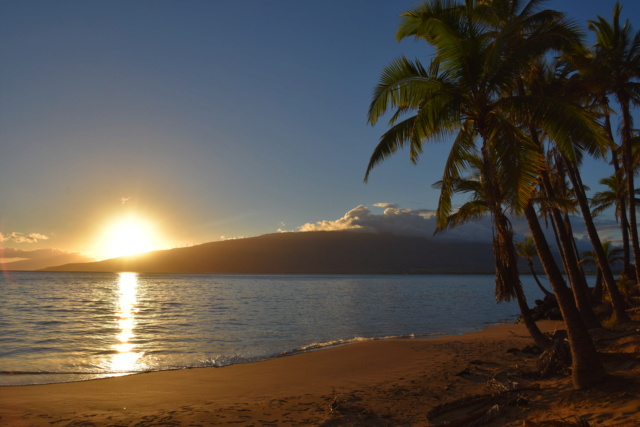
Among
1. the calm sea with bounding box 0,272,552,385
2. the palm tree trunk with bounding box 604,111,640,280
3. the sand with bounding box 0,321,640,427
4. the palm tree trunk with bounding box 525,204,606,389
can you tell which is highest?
the palm tree trunk with bounding box 604,111,640,280

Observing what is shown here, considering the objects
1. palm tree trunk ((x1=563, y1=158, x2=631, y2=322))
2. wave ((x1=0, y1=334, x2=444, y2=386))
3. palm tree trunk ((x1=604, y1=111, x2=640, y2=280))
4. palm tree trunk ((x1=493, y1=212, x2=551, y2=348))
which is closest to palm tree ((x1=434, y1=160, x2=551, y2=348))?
palm tree trunk ((x1=493, y1=212, x2=551, y2=348))

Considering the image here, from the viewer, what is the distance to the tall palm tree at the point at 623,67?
1491 centimetres

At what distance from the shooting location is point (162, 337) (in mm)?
22828

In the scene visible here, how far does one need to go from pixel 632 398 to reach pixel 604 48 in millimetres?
14511

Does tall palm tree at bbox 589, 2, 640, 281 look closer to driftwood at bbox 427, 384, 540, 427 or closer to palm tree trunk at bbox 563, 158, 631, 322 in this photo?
palm tree trunk at bbox 563, 158, 631, 322

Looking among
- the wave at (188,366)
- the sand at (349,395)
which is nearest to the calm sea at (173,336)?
the wave at (188,366)

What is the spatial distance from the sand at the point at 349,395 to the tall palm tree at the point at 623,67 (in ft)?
19.4

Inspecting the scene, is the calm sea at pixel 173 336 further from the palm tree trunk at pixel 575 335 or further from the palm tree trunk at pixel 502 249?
the palm tree trunk at pixel 575 335

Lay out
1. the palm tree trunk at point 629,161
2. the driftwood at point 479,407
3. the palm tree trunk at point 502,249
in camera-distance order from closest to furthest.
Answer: the driftwood at point 479,407, the palm tree trunk at point 502,249, the palm tree trunk at point 629,161

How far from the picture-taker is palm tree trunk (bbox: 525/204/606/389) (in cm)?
758

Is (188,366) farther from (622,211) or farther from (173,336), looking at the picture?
(622,211)

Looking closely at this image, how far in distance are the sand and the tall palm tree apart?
5.91 meters

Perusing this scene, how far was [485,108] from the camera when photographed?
30.5 feet

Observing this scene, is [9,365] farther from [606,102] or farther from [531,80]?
[606,102]
